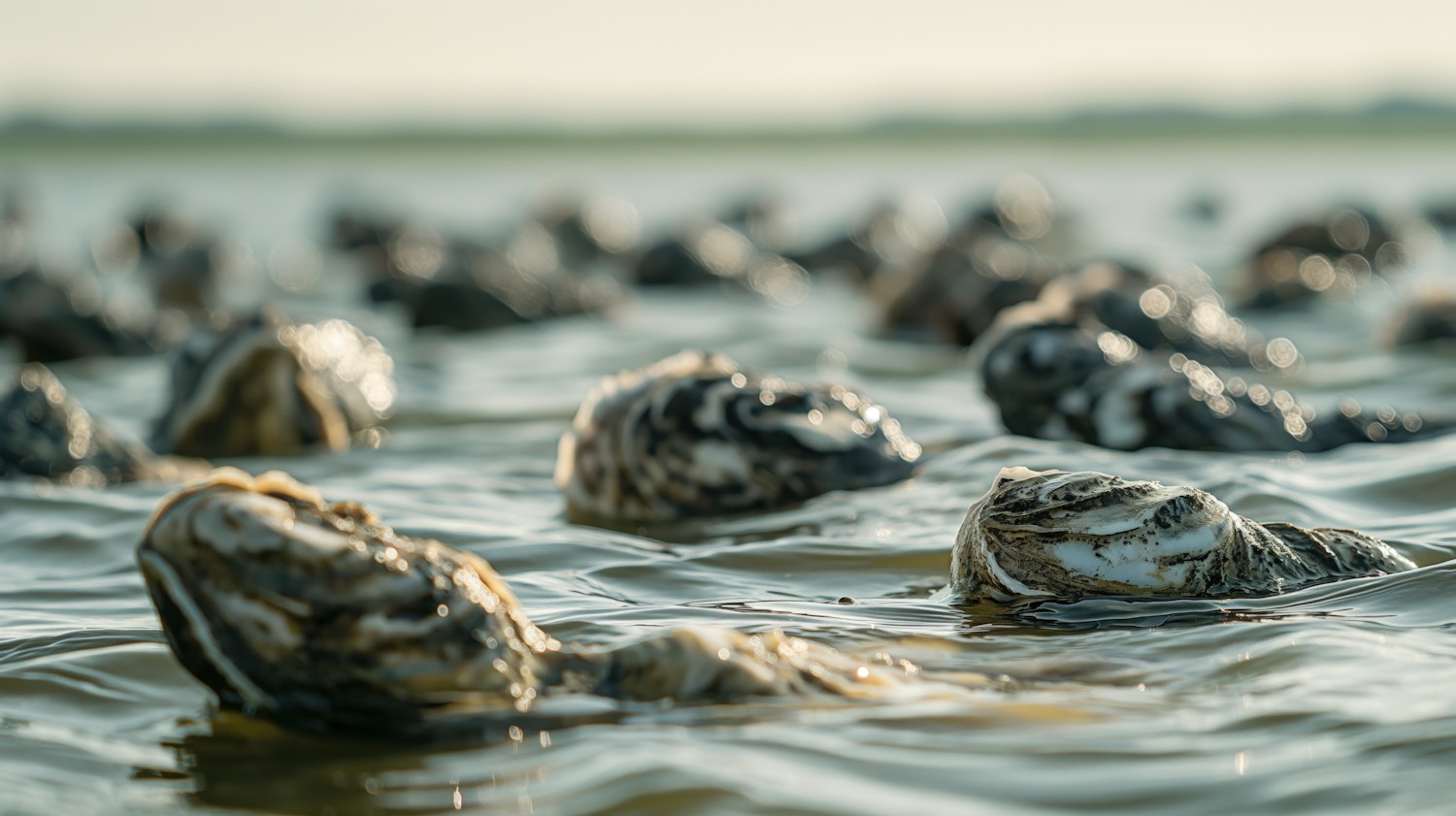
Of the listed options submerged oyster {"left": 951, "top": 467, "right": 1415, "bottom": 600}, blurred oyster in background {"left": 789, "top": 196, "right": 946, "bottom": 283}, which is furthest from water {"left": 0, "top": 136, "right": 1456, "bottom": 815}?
blurred oyster in background {"left": 789, "top": 196, "right": 946, "bottom": 283}

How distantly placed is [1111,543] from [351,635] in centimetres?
147

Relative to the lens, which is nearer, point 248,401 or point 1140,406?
point 1140,406

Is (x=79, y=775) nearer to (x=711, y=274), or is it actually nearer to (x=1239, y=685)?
(x=1239, y=685)

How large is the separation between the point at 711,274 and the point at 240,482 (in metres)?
10.7

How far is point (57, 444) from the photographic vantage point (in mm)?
5395

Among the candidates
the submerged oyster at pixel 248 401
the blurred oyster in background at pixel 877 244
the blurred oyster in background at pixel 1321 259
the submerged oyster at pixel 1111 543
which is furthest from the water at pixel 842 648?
the blurred oyster in background at pixel 877 244

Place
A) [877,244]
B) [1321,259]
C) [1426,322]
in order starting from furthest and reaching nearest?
[877,244] < [1321,259] < [1426,322]

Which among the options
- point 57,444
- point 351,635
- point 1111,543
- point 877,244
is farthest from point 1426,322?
point 877,244

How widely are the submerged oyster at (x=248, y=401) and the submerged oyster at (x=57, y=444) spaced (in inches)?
18.1

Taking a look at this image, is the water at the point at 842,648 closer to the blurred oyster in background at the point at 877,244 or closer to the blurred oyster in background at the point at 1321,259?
the blurred oyster in background at the point at 1321,259

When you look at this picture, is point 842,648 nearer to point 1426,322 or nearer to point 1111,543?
point 1111,543

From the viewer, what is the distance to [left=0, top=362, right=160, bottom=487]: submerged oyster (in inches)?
→ 210

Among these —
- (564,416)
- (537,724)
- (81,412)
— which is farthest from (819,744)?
(564,416)

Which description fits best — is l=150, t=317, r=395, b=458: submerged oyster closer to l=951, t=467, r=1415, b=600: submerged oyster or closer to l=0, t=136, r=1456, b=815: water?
l=0, t=136, r=1456, b=815: water
